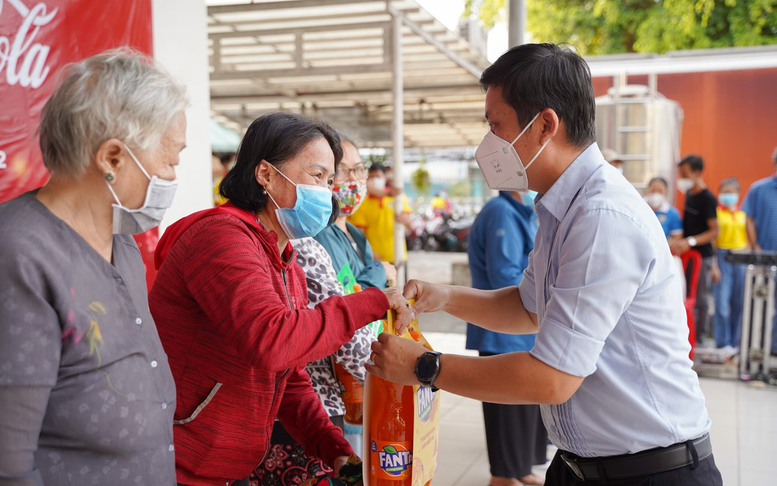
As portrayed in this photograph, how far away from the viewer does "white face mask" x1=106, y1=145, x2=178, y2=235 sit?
1.39 meters

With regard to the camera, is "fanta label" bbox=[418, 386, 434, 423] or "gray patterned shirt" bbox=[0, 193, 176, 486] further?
"fanta label" bbox=[418, 386, 434, 423]

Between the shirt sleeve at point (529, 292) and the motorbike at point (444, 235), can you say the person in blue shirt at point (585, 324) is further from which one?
the motorbike at point (444, 235)

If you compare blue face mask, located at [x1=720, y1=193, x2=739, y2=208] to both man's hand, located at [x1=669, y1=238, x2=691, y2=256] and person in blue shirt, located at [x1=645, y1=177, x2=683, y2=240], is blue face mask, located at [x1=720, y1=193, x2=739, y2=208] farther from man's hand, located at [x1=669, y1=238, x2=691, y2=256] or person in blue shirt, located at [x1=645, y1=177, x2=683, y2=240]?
man's hand, located at [x1=669, y1=238, x2=691, y2=256]

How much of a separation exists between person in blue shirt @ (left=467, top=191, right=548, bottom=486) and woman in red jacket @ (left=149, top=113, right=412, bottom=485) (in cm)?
217

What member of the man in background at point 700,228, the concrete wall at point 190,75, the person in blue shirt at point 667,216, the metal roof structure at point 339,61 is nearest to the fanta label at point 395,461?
the concrete wall at point 190,75

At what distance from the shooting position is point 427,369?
171 cm

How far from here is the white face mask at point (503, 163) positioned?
1.84m

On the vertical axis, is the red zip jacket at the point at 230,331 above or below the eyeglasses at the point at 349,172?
below

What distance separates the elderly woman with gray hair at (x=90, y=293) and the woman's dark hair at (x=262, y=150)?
488 mm

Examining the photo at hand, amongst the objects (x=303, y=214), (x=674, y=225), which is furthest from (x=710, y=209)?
(x=303, y=214)

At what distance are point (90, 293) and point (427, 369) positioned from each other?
30.8 inches

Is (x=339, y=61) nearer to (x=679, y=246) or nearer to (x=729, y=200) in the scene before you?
(x=729, y=200)

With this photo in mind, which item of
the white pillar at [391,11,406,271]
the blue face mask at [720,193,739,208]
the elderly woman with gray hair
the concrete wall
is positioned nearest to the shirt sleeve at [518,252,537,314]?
the elderly woman with gray hair

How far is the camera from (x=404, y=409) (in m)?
1.79
